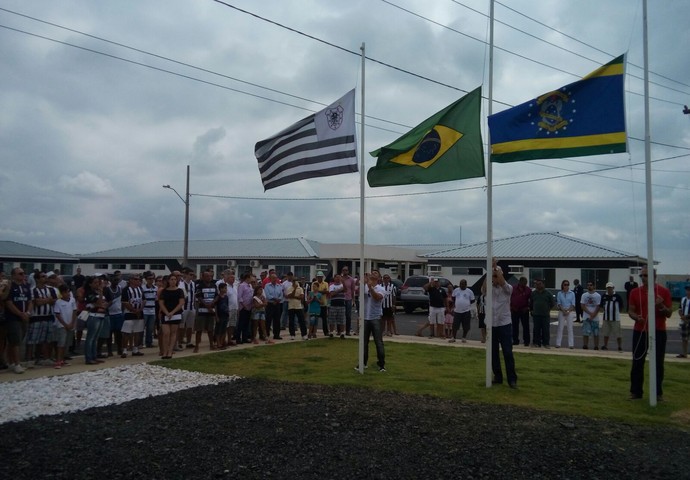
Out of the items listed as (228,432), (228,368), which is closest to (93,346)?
(228,368)

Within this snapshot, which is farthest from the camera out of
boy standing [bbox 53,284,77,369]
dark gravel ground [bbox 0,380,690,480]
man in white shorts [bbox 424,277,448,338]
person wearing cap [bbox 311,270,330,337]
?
man in white shorts [bbox 424,277,448,338]

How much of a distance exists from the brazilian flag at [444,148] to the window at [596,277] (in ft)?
100

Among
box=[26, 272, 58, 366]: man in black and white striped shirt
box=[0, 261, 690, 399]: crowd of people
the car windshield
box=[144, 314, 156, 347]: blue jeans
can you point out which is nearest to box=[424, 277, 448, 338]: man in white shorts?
box=[0, 261, 690, 399]: crowd of people

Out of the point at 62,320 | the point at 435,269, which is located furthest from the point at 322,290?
the point at 435,269

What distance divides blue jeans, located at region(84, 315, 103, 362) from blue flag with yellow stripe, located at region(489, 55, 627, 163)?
8770mm

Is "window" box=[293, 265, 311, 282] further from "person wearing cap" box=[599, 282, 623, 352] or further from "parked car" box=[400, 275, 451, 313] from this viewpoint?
"person wearing cap" box=[599, 282, 623, 352]

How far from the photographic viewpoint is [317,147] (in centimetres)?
1117

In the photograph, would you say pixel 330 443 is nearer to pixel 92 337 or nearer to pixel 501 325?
pixel 501 325

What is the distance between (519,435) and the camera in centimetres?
655

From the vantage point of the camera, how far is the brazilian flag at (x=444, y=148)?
9633 millimetres

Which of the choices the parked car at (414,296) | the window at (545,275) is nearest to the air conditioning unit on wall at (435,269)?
the window at (545,275)

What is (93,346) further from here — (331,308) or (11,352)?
(331,308)

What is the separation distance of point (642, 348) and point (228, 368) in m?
7.71

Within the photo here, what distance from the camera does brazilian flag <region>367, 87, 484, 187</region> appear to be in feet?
31.6
